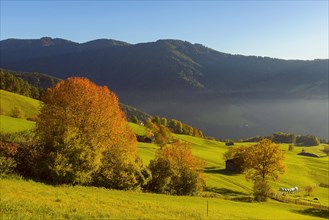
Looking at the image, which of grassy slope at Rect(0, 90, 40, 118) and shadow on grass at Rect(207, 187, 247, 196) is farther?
grassy slope at Rect(0, 90, 40, 118)

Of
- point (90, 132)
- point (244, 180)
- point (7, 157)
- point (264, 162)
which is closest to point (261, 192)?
point (264, 162)

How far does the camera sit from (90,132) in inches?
2130

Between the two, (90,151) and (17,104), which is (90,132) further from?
(17,104)

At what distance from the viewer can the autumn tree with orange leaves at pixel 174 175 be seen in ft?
193

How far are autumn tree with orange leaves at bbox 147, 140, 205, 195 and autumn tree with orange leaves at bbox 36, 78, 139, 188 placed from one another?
4830 mm

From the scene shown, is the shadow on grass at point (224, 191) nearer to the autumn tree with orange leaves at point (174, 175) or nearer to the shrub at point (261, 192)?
the shrub at point (261, 192)

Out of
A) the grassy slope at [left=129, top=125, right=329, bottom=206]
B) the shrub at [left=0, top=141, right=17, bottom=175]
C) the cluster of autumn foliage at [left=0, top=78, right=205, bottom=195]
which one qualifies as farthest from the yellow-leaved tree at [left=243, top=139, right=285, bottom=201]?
the shrub at [left=0, top=141, right=17, bottom=175]

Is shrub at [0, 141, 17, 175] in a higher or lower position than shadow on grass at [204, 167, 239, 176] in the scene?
higher

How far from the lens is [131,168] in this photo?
5481 cm

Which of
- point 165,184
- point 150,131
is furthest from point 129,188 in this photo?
point 150,131

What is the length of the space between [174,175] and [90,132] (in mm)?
15996

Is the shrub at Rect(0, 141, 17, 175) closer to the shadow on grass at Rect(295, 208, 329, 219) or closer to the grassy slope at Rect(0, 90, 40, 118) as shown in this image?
the shadow on grass at Rect(295, 208, 329, 219)

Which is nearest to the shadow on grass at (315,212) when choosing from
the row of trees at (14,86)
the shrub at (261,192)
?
the shrub at (261,192)

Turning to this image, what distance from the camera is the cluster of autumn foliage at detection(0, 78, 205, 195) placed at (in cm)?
4403
